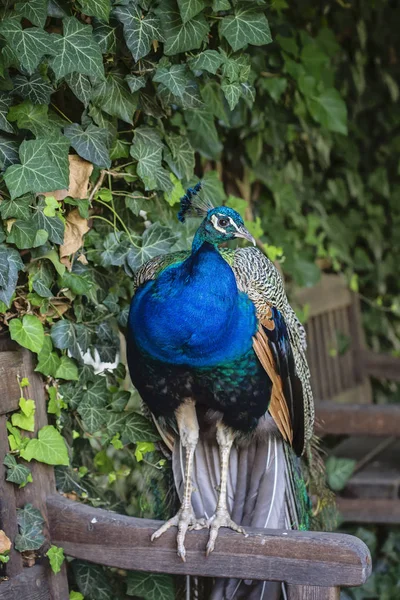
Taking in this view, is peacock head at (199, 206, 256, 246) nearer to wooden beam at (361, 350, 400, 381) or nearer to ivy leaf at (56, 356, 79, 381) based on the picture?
ivy leaf at (56, 356, 79, 381)

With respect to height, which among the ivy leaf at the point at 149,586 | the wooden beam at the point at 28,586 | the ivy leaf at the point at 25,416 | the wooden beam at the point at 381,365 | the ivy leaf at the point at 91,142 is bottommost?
the wooden beam at the point at 381,365

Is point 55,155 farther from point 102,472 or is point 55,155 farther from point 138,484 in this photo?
point 138,484

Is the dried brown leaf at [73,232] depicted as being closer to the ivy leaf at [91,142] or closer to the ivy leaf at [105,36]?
the ivy leaf at [91,142]

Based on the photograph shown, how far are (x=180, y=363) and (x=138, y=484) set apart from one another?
2.96 feet

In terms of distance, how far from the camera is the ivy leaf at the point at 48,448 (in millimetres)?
1963

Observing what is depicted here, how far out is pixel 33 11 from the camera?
5.82ft

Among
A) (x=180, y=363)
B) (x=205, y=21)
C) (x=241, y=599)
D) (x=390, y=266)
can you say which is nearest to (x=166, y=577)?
(x=241, y=599)

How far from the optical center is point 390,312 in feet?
13.6

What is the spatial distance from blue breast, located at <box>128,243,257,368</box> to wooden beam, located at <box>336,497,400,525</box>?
4.25ft

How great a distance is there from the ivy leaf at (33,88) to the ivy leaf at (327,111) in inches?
54.5

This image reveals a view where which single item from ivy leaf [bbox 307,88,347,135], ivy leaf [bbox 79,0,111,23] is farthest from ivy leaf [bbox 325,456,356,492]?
ivy leaf [bbox 79,0,111,23]

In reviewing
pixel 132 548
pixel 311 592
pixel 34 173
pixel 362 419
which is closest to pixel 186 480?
pixel 132 548

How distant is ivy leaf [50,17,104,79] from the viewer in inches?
71.0

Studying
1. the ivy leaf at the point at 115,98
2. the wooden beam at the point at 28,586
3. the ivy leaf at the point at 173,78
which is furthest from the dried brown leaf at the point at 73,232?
the wooden beam at the point at 28,586
